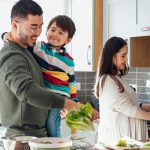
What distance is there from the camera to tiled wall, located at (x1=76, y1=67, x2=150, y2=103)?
4.16m

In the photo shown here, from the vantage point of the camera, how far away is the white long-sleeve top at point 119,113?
2834mm

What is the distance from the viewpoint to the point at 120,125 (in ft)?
9.62

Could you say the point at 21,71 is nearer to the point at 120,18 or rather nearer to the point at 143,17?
the point at 143,17

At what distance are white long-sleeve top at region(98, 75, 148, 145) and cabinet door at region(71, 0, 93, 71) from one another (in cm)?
135

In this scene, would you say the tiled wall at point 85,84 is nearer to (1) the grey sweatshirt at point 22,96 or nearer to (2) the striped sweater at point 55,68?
(2) the striped sweater at point 55,68

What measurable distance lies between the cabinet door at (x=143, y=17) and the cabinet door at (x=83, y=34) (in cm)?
64

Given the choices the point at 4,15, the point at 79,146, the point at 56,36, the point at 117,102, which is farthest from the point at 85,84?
the point at 79,146

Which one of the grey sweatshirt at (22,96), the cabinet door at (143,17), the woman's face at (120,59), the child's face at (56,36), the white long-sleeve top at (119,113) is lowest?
the white long-sleeve top at (119,113)

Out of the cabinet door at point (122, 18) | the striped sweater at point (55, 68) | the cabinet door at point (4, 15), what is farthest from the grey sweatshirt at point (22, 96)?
the cabinet door at point (4, 15)

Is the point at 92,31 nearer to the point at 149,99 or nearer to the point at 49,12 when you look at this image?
the point at 49,12

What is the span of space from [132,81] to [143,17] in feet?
2.91

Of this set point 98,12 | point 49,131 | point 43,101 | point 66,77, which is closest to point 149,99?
point 98,12

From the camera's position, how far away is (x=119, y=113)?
9.58 ft

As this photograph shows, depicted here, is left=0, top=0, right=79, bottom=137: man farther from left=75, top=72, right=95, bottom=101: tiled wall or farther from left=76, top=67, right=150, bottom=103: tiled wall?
left=75, top=72, right=95, bottom=101: tiled wall
